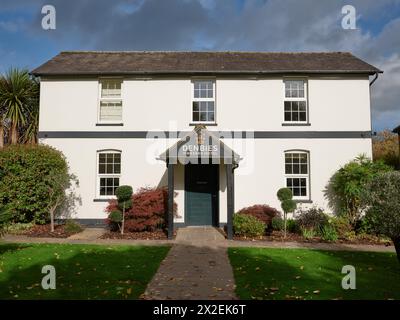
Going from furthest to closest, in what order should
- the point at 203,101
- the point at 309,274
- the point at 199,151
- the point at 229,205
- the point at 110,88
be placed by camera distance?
the point at 110,88, the point at 203,101, the point at 199,151, the point at 229,205, the point at 309,274

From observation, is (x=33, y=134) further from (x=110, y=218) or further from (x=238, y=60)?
(x=238, y=60)

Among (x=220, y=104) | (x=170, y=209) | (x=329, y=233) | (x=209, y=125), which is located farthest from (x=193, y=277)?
(x=220, y=104)

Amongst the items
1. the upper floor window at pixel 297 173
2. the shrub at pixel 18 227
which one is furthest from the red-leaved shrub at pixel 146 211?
the upper floor window at pixel 297 173

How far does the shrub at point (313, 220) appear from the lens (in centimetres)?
1229

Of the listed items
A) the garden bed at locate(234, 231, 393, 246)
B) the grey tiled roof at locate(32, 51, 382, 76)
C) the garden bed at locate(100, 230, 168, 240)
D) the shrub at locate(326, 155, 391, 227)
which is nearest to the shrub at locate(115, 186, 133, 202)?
the garden bed at locate(100, 230, 168, 240)

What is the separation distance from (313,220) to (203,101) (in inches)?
260

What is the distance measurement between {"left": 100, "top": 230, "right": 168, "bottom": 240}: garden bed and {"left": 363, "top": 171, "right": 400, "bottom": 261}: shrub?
7041 mm

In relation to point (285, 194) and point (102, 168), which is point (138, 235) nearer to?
point (102, 168)

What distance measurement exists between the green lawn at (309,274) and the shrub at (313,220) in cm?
253

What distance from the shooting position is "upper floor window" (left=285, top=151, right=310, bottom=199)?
14.3 meters

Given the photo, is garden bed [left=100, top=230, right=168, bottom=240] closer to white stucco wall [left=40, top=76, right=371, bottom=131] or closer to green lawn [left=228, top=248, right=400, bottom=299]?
green lawn [left=228, top=248, right=400, bottom=299]

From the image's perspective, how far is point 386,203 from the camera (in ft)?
20.8

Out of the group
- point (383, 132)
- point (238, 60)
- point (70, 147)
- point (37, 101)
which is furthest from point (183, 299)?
point (383, 132)

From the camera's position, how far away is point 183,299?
577 cm
